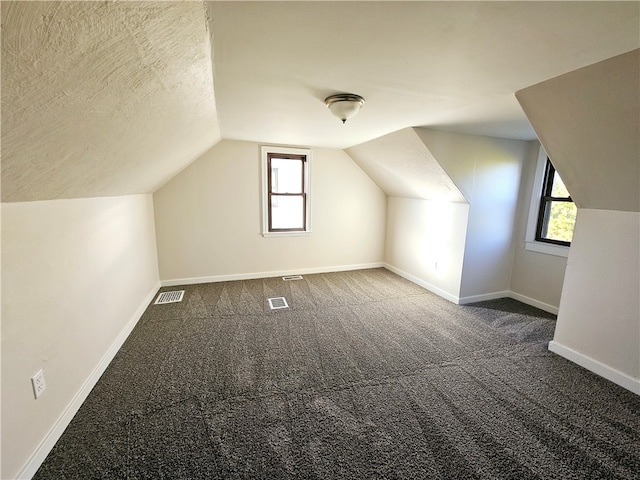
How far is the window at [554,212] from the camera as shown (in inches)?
125

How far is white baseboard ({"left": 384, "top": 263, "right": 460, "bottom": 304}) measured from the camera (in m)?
3.58

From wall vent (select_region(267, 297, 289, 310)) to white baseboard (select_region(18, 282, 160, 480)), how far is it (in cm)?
140

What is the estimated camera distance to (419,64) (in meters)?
1.51

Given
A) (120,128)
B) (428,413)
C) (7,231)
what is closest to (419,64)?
(120,128)

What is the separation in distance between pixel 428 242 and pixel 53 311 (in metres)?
3.90

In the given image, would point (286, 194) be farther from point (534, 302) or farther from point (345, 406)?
point (534, 302)

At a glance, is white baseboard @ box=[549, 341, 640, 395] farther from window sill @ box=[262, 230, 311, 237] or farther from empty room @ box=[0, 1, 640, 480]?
window sill @ box=[262, 230, 311, 237]

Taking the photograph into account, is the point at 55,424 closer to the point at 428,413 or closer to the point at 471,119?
the point at 428,413

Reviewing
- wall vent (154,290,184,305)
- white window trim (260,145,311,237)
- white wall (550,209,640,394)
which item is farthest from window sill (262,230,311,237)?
white wall (550,209,640,394)

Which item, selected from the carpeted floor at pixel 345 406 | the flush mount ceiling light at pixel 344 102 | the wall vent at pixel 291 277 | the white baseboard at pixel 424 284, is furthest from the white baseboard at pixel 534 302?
the flush mount ceiling light at pixel 344 102

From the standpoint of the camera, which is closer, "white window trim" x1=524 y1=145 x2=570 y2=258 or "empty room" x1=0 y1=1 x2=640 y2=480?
"empty room" x1=0 y1=1 x2=640 y2=480

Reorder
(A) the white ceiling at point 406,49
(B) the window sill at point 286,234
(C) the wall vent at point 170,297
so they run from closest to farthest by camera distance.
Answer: (A) the white ceiling at point 406,49 < (C) the wall vent at point 170,297 < (B) the window sill at point 286,234

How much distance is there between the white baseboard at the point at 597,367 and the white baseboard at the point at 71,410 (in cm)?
361

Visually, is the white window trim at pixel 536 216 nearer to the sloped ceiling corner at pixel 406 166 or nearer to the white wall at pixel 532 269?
the white wall at pixel 532 269
